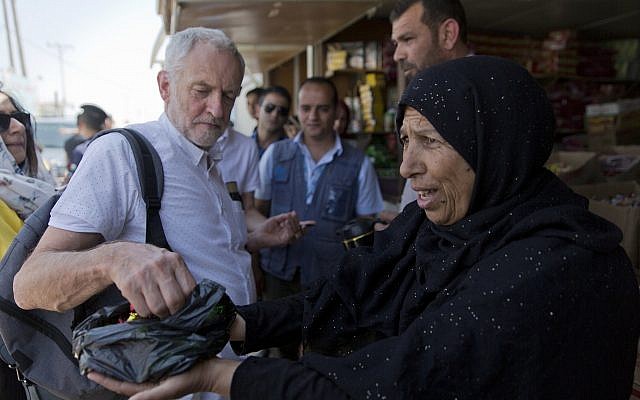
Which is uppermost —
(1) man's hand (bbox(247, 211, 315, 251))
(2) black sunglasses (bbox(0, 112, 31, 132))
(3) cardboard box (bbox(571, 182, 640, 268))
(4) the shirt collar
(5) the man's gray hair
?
(5) the man's gray hair

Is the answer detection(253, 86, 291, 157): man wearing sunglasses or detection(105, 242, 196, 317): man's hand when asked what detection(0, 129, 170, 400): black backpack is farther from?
detection(253, 86, 291, 157): man wearing sunglasses

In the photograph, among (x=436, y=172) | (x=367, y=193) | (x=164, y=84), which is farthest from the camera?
(x=367, y=193)

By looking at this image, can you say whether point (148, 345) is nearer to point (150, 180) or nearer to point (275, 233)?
point (150, 180)

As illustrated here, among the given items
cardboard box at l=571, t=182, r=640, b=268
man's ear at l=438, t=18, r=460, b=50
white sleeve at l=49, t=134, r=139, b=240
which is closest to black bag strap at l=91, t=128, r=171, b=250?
white sleeve at l=49, t=134, r=139, b=240

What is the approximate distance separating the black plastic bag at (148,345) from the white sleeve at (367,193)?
2179 mm

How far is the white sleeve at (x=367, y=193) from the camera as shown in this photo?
10.5ft

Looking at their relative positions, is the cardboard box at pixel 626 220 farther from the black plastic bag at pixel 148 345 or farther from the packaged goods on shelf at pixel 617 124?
the black plastic bag at pixel 148 345

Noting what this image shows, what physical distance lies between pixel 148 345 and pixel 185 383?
0.11 metres

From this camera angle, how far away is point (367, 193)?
10.5 feet

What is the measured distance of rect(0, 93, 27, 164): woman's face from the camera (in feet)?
7.66

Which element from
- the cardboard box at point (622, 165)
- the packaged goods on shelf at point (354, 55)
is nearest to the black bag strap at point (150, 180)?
the cardboard box at point (622, 165)

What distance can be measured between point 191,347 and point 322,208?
7.02ft

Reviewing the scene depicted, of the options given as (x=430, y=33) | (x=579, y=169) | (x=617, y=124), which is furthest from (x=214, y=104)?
(x=617, y=124)

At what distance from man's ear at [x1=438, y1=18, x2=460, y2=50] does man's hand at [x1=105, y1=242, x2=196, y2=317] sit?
2003mm
